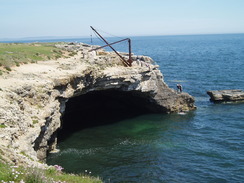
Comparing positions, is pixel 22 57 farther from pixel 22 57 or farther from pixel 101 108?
pixel 101 108

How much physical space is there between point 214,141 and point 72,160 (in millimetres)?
17636

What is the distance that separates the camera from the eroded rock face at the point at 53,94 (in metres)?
21.4

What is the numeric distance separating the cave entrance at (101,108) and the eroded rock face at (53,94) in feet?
1.15

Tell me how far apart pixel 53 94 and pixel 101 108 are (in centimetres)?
2264

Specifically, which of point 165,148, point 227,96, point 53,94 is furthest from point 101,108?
point 227,96

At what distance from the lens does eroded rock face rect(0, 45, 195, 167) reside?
21359mm

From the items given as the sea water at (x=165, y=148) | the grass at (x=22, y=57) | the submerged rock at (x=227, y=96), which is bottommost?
the sea water at (x=165, y=148)

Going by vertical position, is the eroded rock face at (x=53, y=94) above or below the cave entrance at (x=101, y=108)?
above

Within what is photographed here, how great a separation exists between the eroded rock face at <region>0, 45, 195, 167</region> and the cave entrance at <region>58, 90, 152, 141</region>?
35 centimetres

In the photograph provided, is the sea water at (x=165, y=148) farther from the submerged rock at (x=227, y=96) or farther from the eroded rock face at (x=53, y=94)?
the eroded rock face at (x=53, y=94)

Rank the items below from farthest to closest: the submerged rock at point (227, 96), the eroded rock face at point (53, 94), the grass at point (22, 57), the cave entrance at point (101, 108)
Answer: the submerged rock at point (227, 96) < the cave entrance at point (101, 108) < the grass at point (22, 57) < the eroded rock face at point (53, 94)

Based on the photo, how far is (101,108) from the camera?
174 feet

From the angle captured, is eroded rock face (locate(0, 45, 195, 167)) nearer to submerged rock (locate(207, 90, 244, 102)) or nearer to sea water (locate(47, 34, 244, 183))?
sea water (locate(47, 34, 244, 183))

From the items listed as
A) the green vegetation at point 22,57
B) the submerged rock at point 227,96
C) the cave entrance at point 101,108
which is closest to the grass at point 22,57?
the green vegetation at point 22,57
